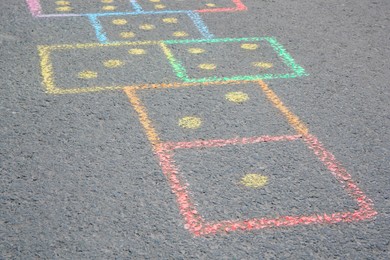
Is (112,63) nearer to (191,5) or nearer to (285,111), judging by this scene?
(285,111)

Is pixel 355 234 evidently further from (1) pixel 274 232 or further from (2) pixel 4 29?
(2) pixel 4 29

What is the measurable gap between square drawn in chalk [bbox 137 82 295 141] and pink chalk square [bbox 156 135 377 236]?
0.16 metres

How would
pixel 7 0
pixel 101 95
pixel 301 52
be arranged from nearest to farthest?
pixel 101 95 → pixel 301 52 → pixel 7 0

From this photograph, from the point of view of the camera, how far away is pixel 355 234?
401cm

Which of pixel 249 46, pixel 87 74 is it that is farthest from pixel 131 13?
pixel 87 74

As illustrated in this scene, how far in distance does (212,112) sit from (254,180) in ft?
3.30

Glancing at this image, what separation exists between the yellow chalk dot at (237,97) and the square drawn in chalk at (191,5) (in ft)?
6.99

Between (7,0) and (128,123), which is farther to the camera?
(7,0)

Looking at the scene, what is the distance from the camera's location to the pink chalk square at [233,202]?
406cm

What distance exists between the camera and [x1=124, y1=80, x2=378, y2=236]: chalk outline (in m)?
4.04

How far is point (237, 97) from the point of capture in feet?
18.2

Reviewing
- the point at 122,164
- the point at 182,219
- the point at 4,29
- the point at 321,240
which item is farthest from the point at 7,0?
the point at 321,240

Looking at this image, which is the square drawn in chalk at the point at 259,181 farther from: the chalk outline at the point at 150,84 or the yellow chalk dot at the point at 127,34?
the yellow chalk dot at the point at 127,34

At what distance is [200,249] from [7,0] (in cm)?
488
